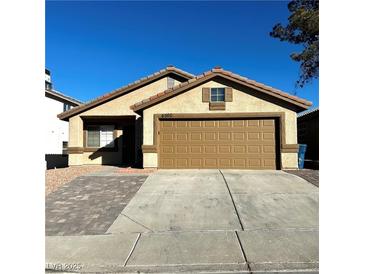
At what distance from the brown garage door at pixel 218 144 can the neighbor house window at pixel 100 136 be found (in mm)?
5145

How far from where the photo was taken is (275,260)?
3.86 meters

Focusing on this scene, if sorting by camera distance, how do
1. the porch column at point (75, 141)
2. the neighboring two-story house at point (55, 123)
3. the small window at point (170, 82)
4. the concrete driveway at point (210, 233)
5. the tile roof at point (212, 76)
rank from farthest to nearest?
the neighboring two-story house at point (55, 123)
the small window at point (170, 82)
the porch column at point (75, 141)
the tile roof at point (212, 76)
the concrete driveway at point (210, 233)

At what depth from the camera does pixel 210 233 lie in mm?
4879

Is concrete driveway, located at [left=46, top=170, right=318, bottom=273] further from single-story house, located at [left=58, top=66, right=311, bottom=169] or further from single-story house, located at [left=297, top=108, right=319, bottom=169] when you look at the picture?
single-story house, located at [left=297, top=108, right=319, bottom=169]

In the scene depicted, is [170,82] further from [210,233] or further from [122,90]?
[210,233]

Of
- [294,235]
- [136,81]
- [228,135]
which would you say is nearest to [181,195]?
[294,235]

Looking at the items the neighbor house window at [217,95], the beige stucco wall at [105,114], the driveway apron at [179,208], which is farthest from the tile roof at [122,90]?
the driveway apron at [179,208]

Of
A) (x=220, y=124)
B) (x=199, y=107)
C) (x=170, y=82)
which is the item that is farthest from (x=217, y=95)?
(x=170, y=82)

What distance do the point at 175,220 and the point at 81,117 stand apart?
11733 millimetres

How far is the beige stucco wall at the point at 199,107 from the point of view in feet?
37.5

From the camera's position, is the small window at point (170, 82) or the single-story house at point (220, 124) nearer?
the single-story house at point (220, 124)

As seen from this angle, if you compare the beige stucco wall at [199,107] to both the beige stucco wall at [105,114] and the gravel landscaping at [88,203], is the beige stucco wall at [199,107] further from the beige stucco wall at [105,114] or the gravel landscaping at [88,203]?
the beige stucco wall at [105,114]

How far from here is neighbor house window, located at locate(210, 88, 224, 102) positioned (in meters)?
11.8
